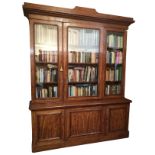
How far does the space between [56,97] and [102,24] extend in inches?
60.5

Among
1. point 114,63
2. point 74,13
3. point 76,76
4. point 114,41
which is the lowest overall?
point 76,76

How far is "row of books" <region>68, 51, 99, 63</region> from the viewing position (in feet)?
8.13

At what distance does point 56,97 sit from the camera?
2381 mm

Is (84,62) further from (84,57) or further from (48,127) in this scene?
(48,127)

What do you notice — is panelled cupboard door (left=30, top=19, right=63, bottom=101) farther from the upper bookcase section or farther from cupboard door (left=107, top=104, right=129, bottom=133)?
cupboard door (left=107, top=104, right=129, bottom=133)

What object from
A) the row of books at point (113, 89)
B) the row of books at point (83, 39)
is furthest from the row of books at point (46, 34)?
the row of books at point (113, 89)

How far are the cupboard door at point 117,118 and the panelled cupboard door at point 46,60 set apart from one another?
3.40 ft

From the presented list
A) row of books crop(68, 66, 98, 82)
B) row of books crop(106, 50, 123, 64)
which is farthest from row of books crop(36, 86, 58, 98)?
row of books crop(106, 50, 123, 64)

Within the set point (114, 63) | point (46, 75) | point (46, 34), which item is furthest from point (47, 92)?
point (114, 63)

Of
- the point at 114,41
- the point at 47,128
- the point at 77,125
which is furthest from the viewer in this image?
the point at 114,41

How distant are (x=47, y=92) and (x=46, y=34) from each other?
3.23ft

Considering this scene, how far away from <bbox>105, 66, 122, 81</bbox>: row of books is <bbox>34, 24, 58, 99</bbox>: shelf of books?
1.03 metres

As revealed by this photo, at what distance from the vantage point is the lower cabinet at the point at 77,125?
2.29 meters

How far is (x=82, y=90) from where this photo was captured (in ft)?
8.45
